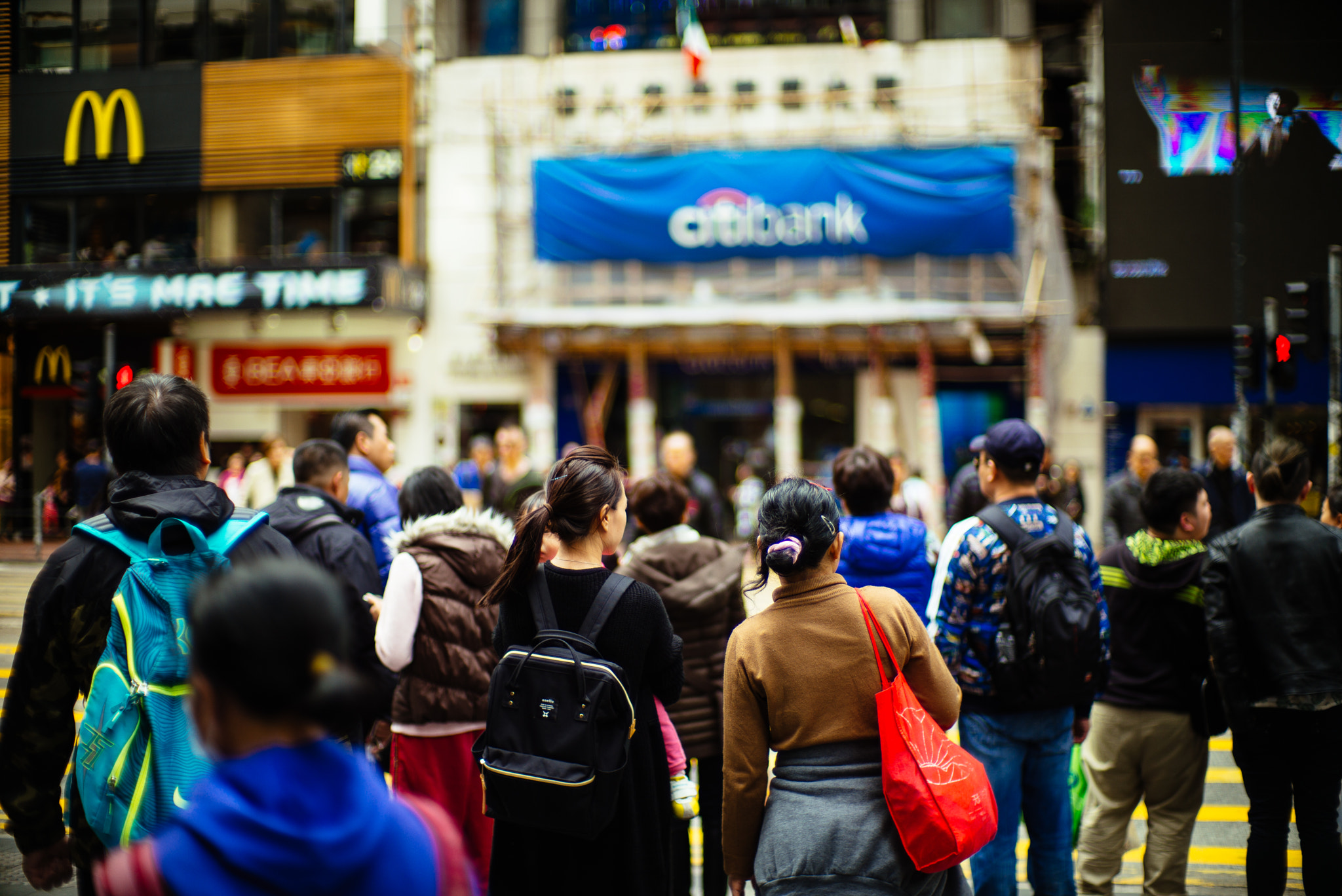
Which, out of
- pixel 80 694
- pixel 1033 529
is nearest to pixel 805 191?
pixel 1033 529

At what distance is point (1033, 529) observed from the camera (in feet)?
12.6

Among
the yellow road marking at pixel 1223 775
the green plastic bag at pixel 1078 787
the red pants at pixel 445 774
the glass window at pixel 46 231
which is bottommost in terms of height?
the yellow road marking at pixel 1223 775

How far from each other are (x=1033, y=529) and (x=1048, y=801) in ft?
3.51

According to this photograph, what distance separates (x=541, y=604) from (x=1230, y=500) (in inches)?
364

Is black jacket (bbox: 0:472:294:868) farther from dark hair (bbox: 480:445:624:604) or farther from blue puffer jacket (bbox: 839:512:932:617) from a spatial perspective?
blue puffer jacket (bbox: 839:512:932:617)

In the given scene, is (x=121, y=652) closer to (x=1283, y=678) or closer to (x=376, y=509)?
(x=376, y=509)

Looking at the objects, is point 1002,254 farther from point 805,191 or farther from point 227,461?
point 227,461

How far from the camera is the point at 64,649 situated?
271 centimetres

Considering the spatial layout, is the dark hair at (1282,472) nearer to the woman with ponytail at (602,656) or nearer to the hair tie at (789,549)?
the hair tie at (789,549)

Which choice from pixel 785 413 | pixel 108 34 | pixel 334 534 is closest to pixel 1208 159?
pixel 785 413

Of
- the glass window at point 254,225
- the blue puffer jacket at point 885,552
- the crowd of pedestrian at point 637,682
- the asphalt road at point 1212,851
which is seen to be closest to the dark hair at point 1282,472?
the crowd of pedestrian at point 637,682

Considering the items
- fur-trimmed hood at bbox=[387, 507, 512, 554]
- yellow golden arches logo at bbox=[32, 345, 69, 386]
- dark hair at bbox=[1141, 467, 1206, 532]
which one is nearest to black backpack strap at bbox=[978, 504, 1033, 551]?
dark hair at bbox=[1141, 467, 1206, 532]

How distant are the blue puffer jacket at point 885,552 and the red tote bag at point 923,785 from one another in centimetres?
181

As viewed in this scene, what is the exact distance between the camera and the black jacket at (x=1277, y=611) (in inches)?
156
